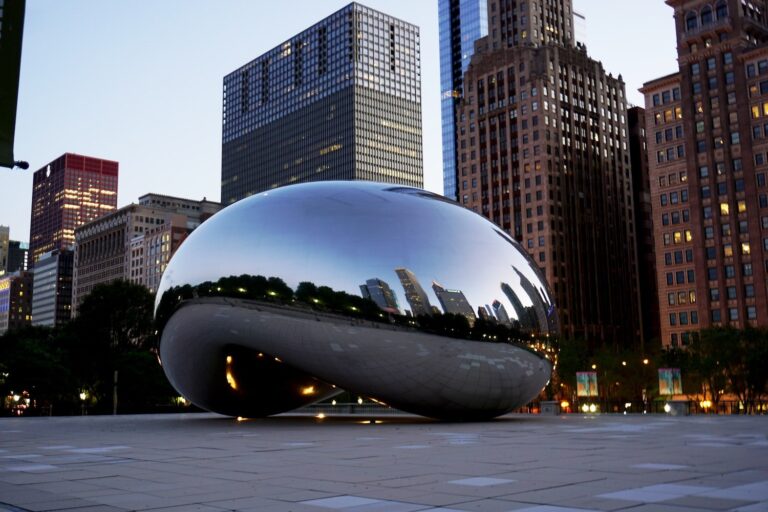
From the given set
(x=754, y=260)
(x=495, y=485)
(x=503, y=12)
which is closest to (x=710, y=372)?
(x=754, y=260)

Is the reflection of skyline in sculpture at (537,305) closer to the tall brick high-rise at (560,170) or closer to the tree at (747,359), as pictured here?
the tree at (747,359)

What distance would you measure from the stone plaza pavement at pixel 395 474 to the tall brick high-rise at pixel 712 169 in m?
108

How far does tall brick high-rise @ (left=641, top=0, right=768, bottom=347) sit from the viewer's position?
116188mm

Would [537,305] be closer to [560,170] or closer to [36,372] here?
[36,372]

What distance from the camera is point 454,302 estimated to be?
19828 millimetres

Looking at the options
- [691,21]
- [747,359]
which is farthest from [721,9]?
[747,359]

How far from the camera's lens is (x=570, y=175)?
145875 mm

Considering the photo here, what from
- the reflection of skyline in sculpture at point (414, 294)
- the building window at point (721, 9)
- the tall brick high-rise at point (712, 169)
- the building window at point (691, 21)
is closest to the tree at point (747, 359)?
the tall brick high-rise at point (712, 169)

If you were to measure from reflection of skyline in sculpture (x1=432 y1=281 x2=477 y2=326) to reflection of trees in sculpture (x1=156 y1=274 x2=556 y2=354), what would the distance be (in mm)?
97

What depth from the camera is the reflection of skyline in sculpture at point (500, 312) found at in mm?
20422

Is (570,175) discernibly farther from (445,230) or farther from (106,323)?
(445,230)

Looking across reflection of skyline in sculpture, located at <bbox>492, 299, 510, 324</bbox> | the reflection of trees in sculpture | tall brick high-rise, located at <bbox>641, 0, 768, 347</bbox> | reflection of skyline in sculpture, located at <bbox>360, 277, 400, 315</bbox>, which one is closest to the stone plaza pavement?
the reflection of trees in sculpture

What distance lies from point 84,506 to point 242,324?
1297 cm

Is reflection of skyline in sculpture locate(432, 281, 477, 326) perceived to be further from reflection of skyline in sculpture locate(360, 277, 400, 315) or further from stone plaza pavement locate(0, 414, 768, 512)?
stone plaza pavement locate(0, 414, 768, 512)
